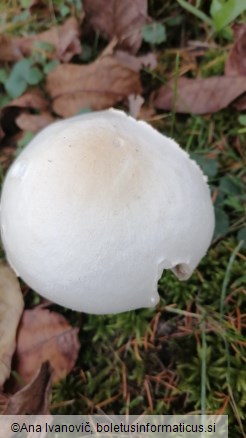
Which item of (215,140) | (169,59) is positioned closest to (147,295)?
(215,140)

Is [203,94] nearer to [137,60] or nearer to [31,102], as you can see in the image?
[137,60]

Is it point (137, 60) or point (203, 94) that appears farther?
point (137, 60)

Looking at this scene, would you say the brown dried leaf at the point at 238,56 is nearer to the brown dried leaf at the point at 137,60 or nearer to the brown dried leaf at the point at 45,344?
the brown dried leaf at the point at 137,60

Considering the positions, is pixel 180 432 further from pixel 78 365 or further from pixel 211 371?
pixel 78 365

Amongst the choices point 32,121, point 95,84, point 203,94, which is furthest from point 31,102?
point 203,94

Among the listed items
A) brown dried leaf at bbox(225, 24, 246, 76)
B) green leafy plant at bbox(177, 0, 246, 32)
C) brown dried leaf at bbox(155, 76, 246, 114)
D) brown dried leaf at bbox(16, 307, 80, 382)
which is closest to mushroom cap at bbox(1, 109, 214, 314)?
brown dried leaf at bbox(16, 307, 80, 382)

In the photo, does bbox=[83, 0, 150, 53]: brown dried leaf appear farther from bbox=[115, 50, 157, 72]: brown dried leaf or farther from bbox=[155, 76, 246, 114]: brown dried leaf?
bbox=[155, 76, 246, 114]: brown dried leaf

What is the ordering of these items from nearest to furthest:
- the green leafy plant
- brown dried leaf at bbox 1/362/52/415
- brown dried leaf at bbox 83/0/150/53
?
brown dried leaf at bbox 1/362/52/415
the green leafy plant
brown dried leaf at bbox 83/0/150/53
